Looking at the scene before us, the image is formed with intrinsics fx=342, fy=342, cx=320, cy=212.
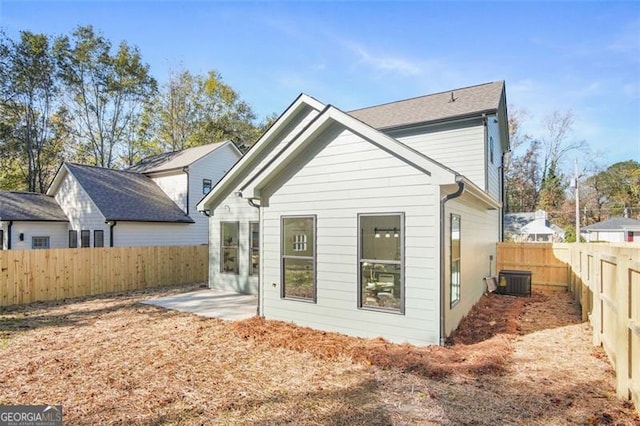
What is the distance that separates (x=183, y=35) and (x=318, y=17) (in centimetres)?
449

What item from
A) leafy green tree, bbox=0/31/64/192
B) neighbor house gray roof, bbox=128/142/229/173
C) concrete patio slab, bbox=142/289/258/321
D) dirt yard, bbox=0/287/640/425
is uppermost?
leafy green tree, bbox=0/31/64/192

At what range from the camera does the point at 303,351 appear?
5.50 m

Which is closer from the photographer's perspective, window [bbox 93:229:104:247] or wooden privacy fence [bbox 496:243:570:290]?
wooden privacy fence [bbox 496:243:570:290]

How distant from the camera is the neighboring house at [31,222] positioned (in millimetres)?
15133

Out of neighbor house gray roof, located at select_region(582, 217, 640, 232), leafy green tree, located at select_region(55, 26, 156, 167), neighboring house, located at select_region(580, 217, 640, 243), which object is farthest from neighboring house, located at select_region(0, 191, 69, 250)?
neighbor house gray roof, located at select_region(582, 217, 640, 232)

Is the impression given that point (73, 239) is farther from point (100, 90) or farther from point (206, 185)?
point (100, 90)

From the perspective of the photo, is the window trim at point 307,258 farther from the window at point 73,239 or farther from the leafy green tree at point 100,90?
the leafy green tree at point 100,90

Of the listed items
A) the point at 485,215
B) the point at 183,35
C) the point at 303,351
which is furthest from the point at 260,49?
the point at 303,351

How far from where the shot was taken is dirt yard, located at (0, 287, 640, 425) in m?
3.60

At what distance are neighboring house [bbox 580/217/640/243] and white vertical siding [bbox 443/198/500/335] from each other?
27523 mm

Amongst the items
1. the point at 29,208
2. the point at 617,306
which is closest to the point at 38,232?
the point at 29,208

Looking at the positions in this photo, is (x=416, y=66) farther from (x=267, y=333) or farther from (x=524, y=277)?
(x=267, y=333)

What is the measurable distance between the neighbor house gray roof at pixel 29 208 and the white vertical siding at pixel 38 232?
13.5 inches

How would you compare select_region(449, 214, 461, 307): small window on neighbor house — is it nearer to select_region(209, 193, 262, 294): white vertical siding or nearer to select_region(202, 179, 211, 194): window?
select_region(209, 193, 262, 294): white vertical siding
